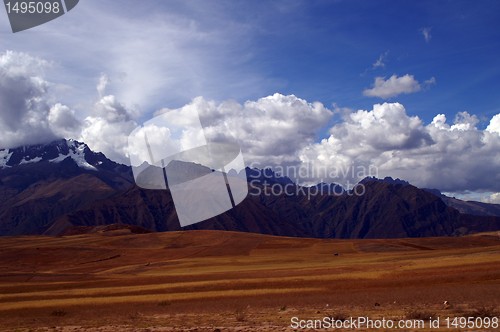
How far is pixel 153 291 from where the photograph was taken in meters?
41.2

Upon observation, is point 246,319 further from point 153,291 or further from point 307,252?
point 307,252

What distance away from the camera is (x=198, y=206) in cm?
18662

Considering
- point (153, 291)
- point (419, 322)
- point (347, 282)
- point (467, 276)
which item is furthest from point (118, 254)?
point (419, 322)

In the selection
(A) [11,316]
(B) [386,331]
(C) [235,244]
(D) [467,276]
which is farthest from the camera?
(C) [235,244]

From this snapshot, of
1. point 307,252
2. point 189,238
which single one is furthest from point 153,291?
point 189,238

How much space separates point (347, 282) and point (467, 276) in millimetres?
8618

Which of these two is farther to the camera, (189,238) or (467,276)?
(189,238)

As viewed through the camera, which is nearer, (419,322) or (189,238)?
(419,322)

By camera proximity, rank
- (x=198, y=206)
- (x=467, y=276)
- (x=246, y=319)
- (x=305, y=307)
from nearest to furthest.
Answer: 1. (x=246, y=319)
2. (x=305, y=307)
3. (x=467, y=276)
4. (x=198, y=206)

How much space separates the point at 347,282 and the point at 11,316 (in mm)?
23231

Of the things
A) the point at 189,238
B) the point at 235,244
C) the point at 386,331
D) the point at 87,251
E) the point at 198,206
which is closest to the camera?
the point at 386,331

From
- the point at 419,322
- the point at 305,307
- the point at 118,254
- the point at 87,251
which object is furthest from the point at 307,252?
the point at 419,322

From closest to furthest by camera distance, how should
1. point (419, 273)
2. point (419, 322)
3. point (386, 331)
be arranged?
point (386, 331) < point (419, 322) < point (419, 273)

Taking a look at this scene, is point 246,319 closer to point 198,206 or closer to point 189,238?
point 189,238
